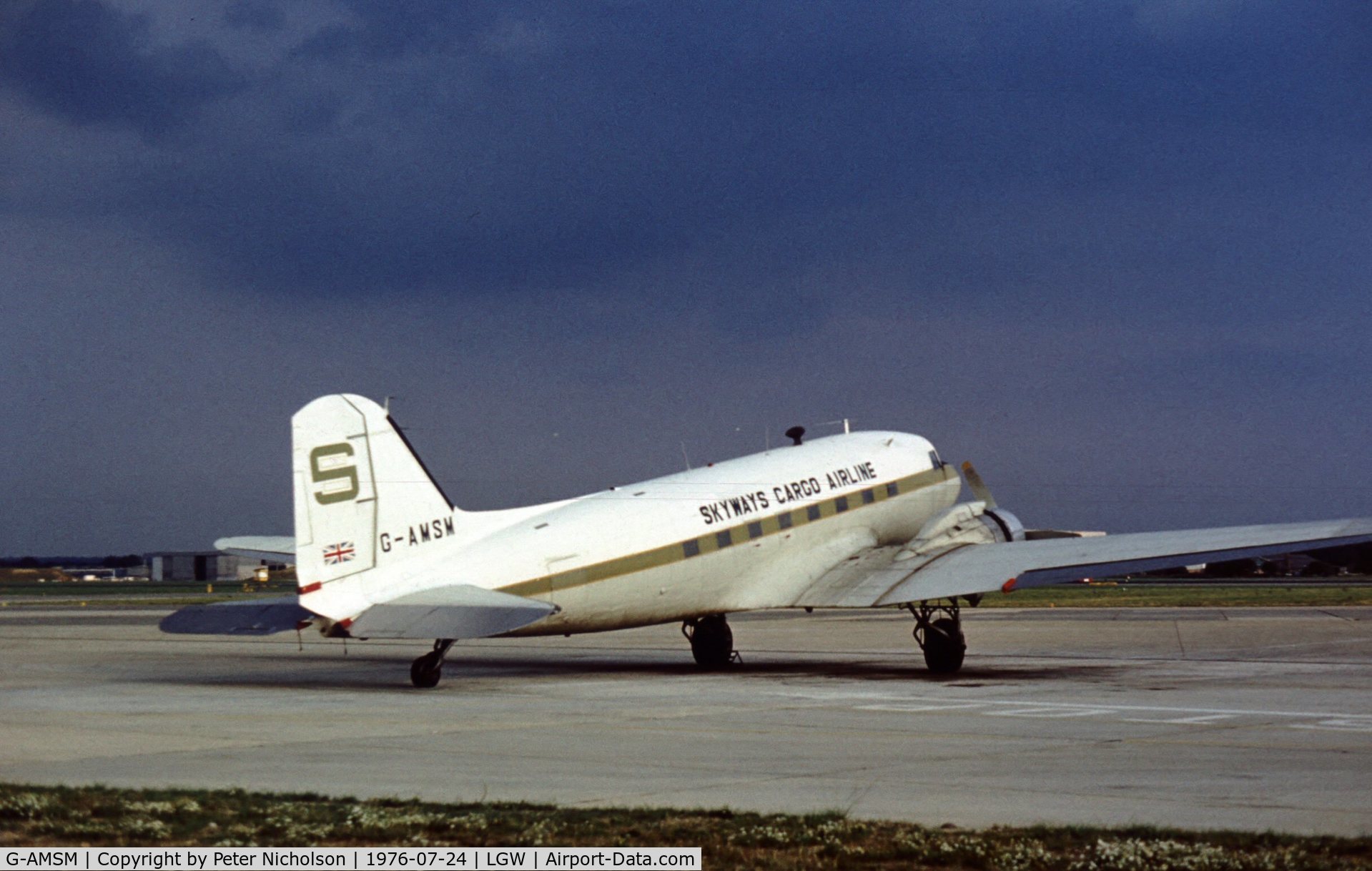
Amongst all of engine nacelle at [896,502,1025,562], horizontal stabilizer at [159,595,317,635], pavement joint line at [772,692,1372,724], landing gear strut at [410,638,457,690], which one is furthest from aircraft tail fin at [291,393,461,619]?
engine nacelle at [896,502,1025,562]

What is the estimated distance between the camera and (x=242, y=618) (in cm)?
2397

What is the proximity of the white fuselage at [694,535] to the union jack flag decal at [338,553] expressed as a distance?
1.63 feet

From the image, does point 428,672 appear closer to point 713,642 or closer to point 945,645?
point 713,642

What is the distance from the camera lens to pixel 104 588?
114 meters

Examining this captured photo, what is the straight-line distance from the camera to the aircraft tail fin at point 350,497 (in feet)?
73.1

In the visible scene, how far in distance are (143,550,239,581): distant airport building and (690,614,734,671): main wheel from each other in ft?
393

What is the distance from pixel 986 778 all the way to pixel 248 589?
9105 cm

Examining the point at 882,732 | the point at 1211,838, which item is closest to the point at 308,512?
the point at 882,732

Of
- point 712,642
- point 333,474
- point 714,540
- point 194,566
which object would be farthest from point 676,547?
point 194,566

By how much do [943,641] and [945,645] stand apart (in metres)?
0.09

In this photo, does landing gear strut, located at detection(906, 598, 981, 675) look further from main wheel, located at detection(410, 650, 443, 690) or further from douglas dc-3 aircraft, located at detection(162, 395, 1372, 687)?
main wheel, located at detection(410, 650, 443, 690)

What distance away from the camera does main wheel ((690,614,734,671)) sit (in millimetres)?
29469

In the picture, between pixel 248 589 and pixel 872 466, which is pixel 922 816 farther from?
pixel 248 589
